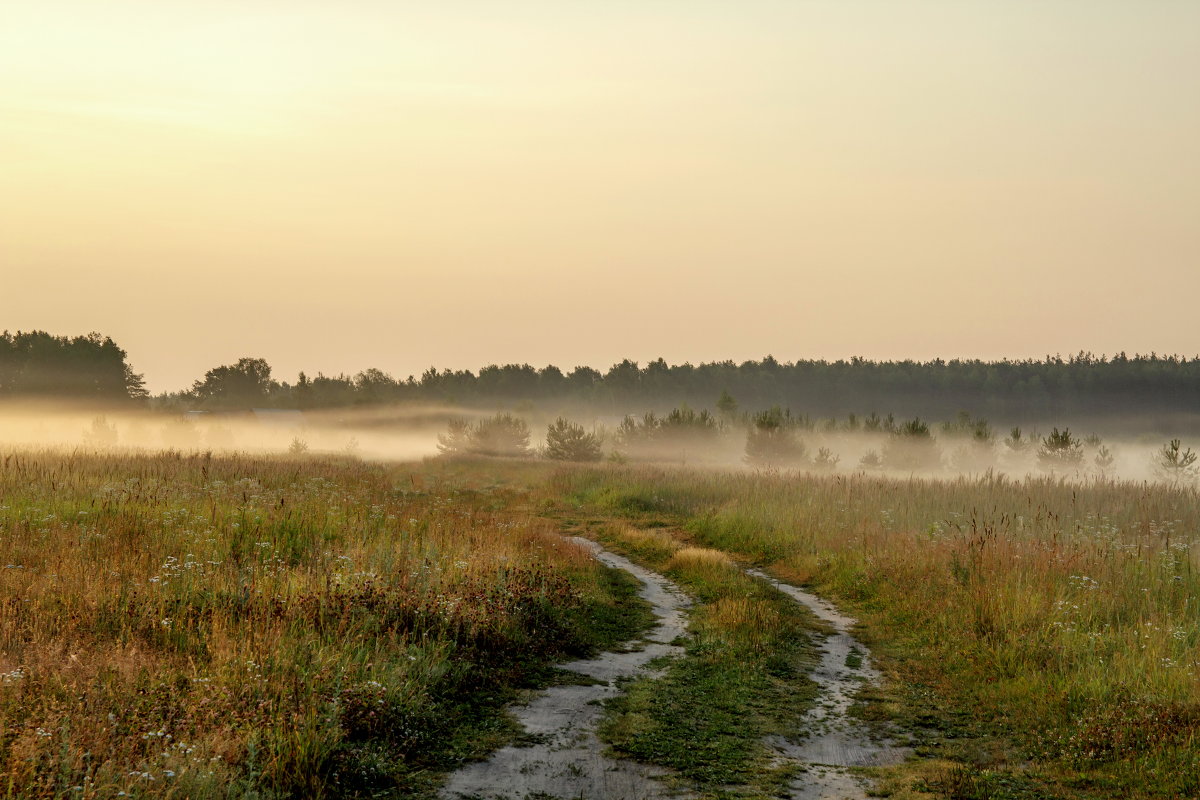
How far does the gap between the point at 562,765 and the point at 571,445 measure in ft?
207

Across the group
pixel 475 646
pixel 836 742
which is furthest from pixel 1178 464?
pixel 475 646

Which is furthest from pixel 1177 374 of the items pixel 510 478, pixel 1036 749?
pixel 1036 749

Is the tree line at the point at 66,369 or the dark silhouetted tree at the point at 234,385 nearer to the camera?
the tree line at the point at 66,369

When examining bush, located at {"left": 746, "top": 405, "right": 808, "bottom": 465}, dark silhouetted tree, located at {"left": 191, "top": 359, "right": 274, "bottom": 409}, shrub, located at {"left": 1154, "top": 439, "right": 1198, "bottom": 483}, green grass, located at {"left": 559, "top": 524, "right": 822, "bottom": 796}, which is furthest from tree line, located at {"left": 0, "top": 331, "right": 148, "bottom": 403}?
shrub, located at {"left": 1154, "top": 439, "right": 1198, "bottom": 483}

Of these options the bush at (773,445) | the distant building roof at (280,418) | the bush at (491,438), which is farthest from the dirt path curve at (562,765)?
the distant building roof at (280,418)

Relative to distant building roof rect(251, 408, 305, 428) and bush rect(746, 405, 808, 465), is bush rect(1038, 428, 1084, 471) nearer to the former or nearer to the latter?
bush rect(746, 405, 808, 465)

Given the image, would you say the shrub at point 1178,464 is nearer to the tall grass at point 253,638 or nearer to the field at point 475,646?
the field at point 475,646

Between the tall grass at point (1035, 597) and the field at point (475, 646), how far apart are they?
0.16ft

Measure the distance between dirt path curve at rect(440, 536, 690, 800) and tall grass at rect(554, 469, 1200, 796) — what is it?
3.83m

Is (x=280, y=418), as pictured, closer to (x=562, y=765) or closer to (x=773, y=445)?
(x=773, y=445)

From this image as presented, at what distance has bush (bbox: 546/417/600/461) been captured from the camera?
69.2 meters

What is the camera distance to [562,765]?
6707mm

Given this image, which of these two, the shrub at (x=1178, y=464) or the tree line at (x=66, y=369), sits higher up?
the tree line at (x=66, y=369)

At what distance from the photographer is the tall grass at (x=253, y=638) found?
19.0 ft
